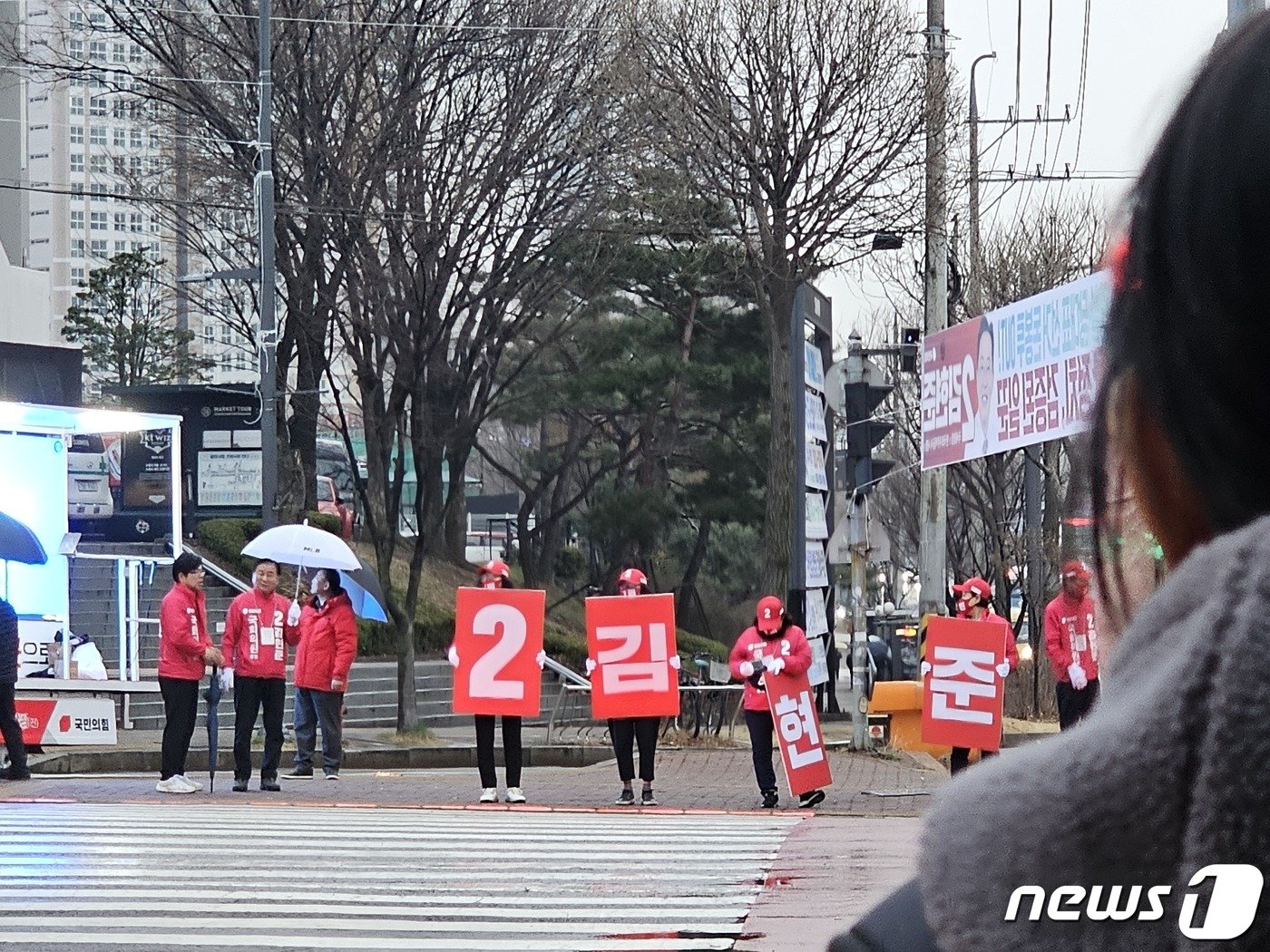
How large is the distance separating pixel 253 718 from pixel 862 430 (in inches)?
252

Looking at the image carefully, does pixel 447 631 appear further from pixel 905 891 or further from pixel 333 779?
pixel 905 891

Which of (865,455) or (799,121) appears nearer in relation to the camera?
(865,455)

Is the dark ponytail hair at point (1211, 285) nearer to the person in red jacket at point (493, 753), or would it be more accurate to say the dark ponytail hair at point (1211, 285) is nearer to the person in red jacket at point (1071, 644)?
the person in red jacket at point (493, 753)

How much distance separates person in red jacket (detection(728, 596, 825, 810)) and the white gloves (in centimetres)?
216

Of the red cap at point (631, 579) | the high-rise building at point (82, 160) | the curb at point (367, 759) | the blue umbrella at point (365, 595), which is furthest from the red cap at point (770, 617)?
the high-rise building at point (82, 160)

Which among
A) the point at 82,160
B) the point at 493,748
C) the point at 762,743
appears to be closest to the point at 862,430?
the point at 762,743

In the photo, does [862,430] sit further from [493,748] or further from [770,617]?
[493,748]

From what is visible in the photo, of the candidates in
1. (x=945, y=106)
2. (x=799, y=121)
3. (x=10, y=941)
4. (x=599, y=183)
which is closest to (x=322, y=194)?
(x=599, y=183)

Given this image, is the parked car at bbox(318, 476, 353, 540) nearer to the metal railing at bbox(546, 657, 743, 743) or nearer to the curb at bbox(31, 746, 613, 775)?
the metal railing at bbox(546, 657, 743, 743)

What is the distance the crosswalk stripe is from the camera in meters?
8.29

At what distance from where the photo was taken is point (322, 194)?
2805 centimetres

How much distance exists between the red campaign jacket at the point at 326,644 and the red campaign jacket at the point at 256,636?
2.69ft

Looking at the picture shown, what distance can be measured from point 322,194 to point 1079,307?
54.9 feet

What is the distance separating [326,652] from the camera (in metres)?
18.0
